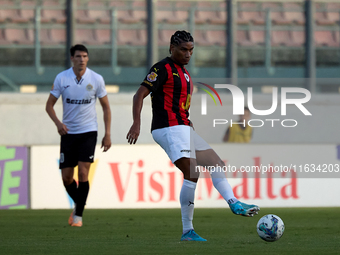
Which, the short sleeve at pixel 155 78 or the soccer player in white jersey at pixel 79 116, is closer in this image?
the short sleeve at pixel 155 78

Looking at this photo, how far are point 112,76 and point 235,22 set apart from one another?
2.52 m

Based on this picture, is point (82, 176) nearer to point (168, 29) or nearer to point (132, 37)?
point (132, 37)

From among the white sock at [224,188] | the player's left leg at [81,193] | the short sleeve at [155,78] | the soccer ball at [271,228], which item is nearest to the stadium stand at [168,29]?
the player's left leg at [81,193]

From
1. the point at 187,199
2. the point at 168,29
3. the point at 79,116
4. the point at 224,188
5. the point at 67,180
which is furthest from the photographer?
the point at 168,29

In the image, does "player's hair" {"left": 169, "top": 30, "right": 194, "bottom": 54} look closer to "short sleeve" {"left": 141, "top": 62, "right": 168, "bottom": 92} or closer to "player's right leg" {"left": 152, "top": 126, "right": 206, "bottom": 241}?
"short sleeve" {"left": 141, "top": 62, "right": 168, "bottom": 92}

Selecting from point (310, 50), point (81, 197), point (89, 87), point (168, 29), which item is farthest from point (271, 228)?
point (310, 50)

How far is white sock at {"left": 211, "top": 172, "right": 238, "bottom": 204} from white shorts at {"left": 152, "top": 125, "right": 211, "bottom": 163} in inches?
9.7

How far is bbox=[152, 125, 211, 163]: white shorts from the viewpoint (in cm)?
462

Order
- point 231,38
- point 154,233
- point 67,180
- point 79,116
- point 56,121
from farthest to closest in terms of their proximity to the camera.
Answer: point 231,38 → point 67,180 → point 79,116 → point 56,121 → point 154,233

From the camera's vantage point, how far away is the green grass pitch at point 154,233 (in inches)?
170

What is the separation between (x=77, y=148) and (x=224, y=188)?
2.39m

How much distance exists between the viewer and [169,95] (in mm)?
4727

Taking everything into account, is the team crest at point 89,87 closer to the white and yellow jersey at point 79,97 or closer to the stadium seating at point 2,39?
the white and yellow jersey at point 79,97

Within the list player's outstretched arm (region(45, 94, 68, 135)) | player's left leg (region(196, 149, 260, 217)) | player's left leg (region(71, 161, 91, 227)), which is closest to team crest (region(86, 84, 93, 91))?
player's outstretched arm (region(45, 94, 68, 135))
